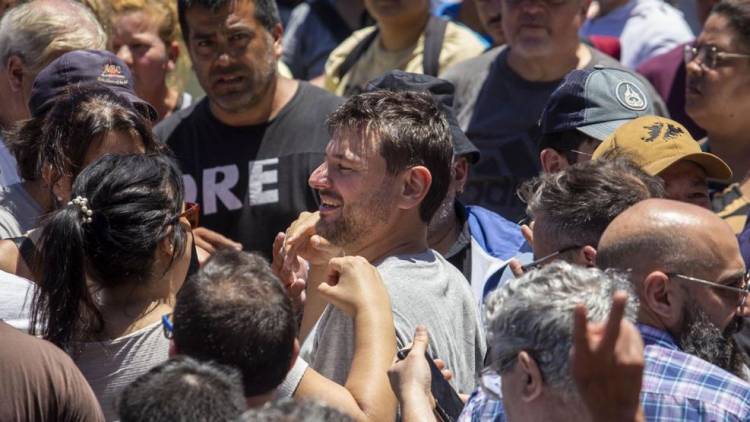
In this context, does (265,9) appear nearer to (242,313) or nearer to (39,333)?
(39,333)

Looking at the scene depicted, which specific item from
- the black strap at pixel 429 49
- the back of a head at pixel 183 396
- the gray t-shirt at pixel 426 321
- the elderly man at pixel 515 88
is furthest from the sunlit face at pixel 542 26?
the back of a head at pixel 183 396

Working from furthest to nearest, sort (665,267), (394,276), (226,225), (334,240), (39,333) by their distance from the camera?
1. (226,225)
2. (334,240)
3. (394,276)
4. (39,333)
5. (665,267)

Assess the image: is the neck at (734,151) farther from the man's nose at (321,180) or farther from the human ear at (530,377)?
the human ear at (530,377)

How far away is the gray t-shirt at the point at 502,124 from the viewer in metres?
5.63

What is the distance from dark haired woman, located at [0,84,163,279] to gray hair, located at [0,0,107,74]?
2.29ft

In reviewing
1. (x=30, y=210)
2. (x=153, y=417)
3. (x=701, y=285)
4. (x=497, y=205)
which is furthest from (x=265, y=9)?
(x=153, y=417)

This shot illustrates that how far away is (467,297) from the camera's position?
3844 millimetres

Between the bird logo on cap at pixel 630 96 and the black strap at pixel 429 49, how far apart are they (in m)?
1.81

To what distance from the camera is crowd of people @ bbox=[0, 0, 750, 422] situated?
2795 mm

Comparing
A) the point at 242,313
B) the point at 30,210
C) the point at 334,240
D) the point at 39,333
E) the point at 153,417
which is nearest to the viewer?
the point at 153,417

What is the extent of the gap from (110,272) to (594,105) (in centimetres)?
205

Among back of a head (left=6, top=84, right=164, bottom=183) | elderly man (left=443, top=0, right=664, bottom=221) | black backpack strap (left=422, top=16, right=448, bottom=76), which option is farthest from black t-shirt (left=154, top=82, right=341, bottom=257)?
back of a head (left=6, top=84, right=164, bottom=183)

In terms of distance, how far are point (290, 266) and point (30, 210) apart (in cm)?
93

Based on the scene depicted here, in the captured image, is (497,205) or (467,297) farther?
(497,205)
